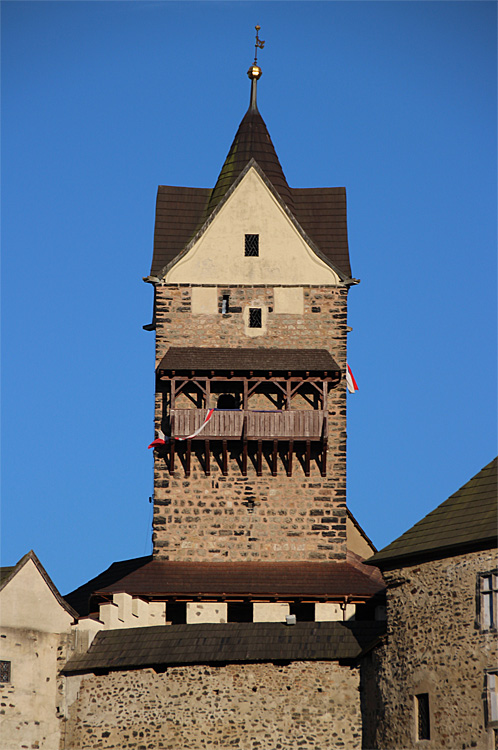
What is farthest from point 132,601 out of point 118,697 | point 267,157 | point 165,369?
point 267,157

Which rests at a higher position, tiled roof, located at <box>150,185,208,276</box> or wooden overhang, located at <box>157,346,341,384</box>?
tiled roof, located at <box>150,185,208,276</box>

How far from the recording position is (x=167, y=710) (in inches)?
1286

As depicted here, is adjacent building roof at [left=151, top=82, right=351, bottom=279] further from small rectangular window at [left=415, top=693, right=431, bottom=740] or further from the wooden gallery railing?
small rectangular window at [left=415, top=693, right=431, bottom=740]

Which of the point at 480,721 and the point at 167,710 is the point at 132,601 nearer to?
the point at 167,710

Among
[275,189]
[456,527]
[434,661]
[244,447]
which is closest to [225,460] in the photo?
[244,447]

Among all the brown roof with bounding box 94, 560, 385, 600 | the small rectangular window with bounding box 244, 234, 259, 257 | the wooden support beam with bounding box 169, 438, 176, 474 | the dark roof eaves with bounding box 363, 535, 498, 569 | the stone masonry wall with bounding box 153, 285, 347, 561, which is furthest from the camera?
the small rectangular window with bounding box 244, 234, 259, 257

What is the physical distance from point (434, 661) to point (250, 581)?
707 cm

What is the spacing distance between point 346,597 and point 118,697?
228 inches

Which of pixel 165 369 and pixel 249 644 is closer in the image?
pixel 249 644

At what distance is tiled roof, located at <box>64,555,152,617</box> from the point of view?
37.1m

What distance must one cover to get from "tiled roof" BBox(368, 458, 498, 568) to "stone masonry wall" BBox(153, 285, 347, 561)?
5.75 m

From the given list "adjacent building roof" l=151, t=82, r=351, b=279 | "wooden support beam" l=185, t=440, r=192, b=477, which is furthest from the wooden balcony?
"adjacent building roof" l=151, t=82, r=351, b=279

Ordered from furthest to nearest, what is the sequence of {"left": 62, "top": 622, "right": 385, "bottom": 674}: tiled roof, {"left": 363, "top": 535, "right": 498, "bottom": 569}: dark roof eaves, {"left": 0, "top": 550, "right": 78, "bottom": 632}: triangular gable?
{"left": 0, "top": 550, "right": 78, "bottom": 632}: triangular gable
{"left": 62, "top": 622, "right": 385, "bottom": 674}: tiled roof
{"left": 363, "top": 535, "right": 498, "bottom": 569}: dark roof eaves

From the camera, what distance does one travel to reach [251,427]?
38.0 metres
